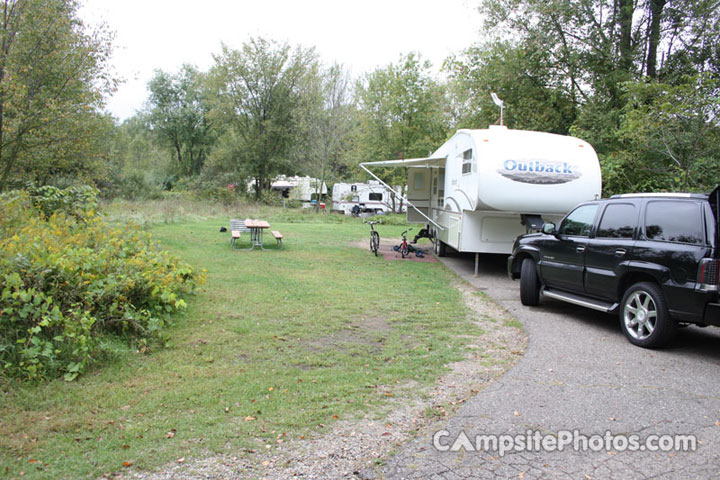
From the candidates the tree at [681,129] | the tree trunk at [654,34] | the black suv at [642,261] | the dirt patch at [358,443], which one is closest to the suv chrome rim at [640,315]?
the black suv at [642,261]

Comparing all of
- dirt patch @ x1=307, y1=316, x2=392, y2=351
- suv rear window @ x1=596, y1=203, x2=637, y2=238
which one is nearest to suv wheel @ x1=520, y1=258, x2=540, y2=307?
suv rear window @ x1=596, y1=203, x2=637, y2=238

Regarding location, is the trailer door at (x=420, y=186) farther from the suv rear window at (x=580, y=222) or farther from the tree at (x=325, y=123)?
the tree at (x=325, y=123)

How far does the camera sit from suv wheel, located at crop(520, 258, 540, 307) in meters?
7.97

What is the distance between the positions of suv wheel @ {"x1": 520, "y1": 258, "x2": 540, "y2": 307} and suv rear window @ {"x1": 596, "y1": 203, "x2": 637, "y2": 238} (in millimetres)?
1511

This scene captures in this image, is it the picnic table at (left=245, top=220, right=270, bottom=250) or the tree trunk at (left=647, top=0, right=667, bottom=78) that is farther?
the tree trunk at (left=647, top=0, right=667, bottom=78)

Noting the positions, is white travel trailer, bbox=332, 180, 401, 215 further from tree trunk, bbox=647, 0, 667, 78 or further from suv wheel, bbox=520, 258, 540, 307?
suv wheel, bbox=520, 258, 540, 307

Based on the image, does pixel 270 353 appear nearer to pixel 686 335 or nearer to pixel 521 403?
pixel 521 403

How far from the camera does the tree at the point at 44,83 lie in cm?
1005

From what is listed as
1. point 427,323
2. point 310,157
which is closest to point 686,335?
point 427,323

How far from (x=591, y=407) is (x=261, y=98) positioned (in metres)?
38.2

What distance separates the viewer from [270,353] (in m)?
5.25

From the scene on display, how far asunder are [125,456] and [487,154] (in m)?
8.57

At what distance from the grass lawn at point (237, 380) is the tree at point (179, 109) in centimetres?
4329

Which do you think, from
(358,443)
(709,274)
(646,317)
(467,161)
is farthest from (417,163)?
(358,443)
